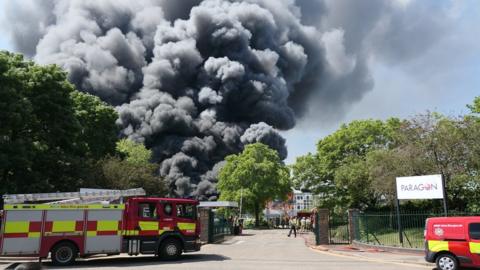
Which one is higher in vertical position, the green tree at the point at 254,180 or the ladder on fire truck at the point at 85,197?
the green tree at the point at 254,180

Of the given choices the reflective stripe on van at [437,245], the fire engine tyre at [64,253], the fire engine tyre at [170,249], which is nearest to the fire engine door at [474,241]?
the reflective stripe on van at [437,245]

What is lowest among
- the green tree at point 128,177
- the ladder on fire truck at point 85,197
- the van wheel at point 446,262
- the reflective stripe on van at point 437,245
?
the van wheel at point 446,262

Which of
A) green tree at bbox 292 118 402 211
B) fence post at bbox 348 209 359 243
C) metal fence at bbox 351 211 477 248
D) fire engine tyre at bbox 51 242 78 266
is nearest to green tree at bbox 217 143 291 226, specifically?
green tree at bbox 292 118 402 211

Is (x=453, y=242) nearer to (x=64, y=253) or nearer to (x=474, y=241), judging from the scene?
(x=474, y=241)

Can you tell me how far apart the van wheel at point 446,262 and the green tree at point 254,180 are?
49858 mm

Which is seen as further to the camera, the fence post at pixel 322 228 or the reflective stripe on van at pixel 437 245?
the fence post at pixel 322 228

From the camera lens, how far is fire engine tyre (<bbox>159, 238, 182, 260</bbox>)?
1820 cm

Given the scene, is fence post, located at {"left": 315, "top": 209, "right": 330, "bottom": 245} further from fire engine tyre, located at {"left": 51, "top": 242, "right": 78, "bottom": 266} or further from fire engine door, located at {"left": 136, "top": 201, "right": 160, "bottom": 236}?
fire engine tyre, located at {"left": 51, "top": 242, "right": 78, "bottom": 266}

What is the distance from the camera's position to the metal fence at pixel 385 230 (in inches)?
910

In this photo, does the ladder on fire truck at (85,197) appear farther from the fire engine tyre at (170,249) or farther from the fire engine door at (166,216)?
the fire engine tyre at (170,249)

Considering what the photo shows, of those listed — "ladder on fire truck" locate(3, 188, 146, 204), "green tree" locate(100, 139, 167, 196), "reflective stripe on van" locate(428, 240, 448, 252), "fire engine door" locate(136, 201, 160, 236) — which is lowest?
"reflective stripe on van" locate(428, 240, 448, 252)

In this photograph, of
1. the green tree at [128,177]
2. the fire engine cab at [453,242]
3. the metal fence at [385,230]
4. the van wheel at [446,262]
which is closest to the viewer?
the fire engine cab at [453,242]

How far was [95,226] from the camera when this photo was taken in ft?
56.5

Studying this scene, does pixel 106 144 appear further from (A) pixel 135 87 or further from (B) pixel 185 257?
(A) pixel 135 87
